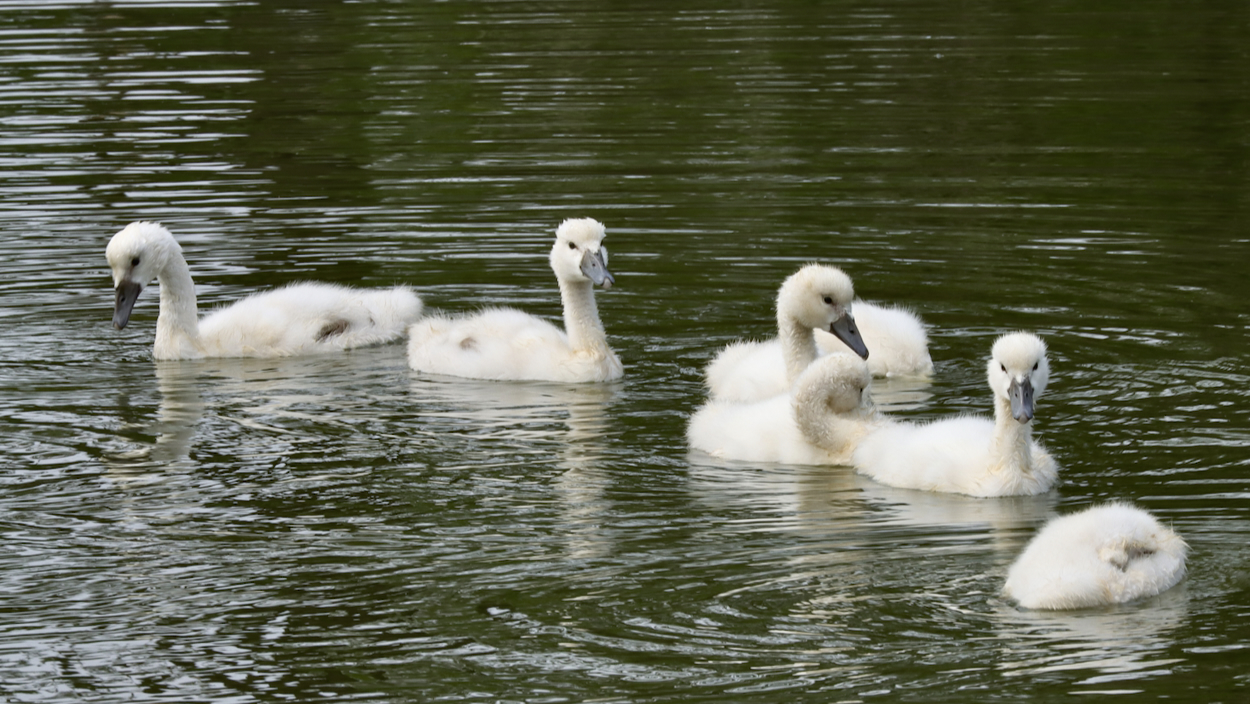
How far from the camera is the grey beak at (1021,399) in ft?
27.4

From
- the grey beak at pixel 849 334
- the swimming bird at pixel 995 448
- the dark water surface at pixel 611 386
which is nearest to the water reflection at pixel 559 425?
the dark water surface at pixel 611 386

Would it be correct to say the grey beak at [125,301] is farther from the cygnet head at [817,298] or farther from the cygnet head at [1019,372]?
the cygnet head at [1019,372]

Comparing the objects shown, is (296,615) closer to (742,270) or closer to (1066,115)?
(742,270)

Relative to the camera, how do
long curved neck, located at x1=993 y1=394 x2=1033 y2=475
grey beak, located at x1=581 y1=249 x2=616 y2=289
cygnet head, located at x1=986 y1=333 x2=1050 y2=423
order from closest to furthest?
cygnet head, located at x1=986 y1=333 x2=1050 y2=423 → long curved neck, located at x1=993 y1=394 x2=1033 y2=475 → grey beak, located at x1=581 y1=249 x2=616 y2=289

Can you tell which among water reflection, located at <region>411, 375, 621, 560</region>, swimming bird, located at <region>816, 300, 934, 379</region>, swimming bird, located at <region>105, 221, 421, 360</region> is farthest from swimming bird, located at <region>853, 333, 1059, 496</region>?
swimming bird, located at <region>105, 221, 421, 360</region>

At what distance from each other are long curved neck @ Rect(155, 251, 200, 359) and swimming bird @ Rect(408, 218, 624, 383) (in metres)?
1.43

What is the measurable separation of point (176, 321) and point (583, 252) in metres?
2.53

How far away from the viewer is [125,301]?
11883mm

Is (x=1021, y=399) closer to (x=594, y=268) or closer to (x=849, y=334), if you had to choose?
(x=849, y=334)

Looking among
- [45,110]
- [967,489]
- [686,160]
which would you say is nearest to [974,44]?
[686,160]

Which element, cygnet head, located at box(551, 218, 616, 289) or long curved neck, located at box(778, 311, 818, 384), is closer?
long curved neck, located at box(778, 311, 818, 384)

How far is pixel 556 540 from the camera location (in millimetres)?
7992

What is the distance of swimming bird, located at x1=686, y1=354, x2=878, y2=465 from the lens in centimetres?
917

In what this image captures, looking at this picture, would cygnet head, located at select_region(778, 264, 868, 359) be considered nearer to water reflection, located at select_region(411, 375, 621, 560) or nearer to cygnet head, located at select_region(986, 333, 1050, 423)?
water reflection, located at select_region(411, 375, 621, 560)
